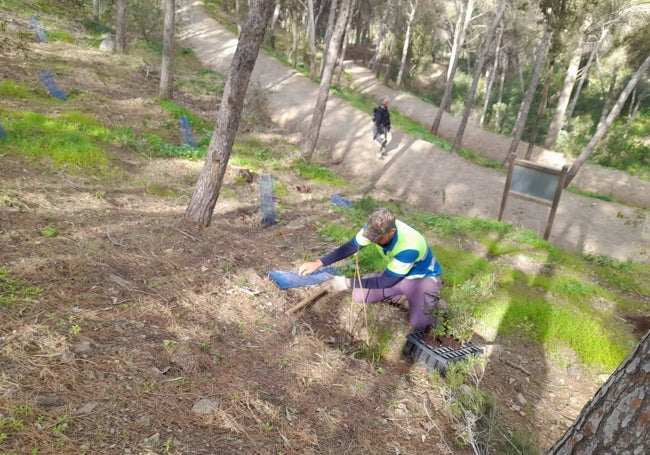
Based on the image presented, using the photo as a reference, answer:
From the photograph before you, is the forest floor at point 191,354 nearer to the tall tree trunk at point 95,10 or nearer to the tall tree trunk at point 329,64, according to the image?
the tall tree trunk at point 329,64

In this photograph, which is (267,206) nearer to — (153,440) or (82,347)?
(82,347)

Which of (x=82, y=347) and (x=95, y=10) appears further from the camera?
(x=95, y=10)

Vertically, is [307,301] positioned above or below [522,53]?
below

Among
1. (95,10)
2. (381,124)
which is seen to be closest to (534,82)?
(381,124)

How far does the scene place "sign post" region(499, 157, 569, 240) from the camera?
895 cm

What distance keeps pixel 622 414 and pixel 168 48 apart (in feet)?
49.4

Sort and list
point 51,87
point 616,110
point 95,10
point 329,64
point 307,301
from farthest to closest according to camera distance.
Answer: point 95,10
point 329,64
point 616,110
point 51,87
point 307,301

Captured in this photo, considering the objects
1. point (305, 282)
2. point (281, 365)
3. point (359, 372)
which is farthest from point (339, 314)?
point (281, 365)

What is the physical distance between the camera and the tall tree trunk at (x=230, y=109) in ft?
17.8

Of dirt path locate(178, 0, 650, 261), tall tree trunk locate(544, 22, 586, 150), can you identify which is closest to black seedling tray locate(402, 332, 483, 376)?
dirt path locate(178, 0, 650, 261)

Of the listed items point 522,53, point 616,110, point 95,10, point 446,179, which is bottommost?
point 446,179

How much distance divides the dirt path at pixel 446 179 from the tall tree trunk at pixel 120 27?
17.3 ft

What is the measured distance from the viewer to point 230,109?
584 cm

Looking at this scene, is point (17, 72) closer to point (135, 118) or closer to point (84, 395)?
point (135, 118)
